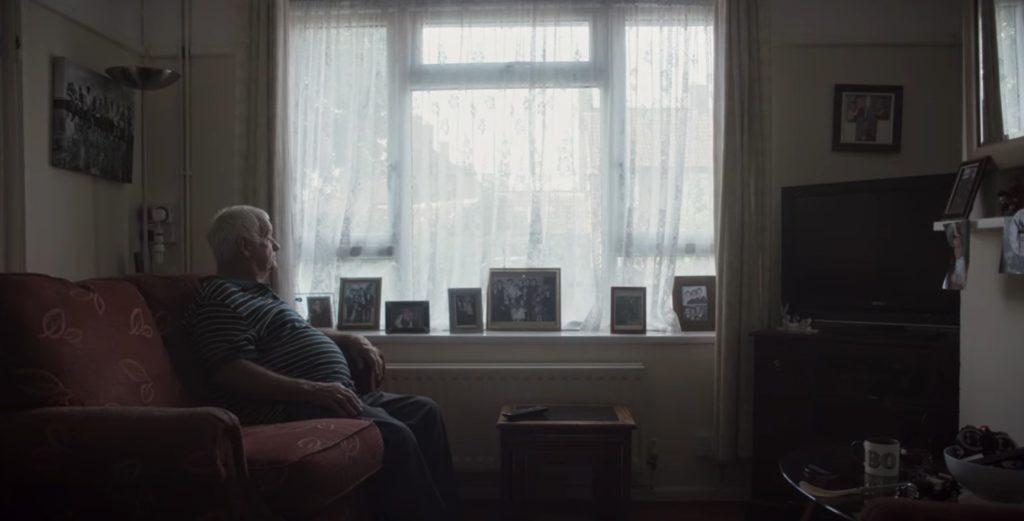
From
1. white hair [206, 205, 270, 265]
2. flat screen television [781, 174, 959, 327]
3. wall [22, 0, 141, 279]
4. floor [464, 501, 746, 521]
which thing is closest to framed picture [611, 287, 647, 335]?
flat screen television [781, 174, 959, 327]

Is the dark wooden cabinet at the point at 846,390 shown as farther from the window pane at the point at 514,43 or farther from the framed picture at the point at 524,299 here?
the window pane at the point at 514,43

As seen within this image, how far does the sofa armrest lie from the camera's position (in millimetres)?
1474

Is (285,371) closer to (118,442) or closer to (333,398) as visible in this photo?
(333,398)

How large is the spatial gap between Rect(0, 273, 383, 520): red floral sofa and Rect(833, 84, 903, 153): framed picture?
2.33 m

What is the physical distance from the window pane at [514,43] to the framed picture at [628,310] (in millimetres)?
1034

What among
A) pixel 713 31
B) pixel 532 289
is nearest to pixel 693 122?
pixel 713 31

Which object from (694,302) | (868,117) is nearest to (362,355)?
(694,302)

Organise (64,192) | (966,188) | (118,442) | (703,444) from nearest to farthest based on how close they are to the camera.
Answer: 1. (118,442)
2. (966,188)
3. (64,192)
4. (703,444)

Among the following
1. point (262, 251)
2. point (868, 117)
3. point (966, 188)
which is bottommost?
point (262, 251)

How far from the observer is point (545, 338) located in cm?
293

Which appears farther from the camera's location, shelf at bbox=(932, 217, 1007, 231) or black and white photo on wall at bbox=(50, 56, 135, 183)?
black and white photo on wall at bbox=(50, 56, 135, 183)

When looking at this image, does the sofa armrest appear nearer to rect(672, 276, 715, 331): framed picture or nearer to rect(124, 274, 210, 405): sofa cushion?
rect(124, 274, 210, 405): sofa cushion

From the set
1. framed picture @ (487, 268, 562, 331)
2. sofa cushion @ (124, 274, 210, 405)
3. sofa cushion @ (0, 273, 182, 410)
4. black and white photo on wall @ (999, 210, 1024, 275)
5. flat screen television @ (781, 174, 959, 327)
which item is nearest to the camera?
sofa cushion @ (0, 273, 182, 410)

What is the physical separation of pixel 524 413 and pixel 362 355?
1.98 ft
